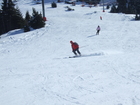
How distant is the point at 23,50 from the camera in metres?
17.7

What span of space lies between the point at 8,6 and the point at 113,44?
76.4 feet

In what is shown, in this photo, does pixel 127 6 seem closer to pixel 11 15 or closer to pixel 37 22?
pixel 37 22

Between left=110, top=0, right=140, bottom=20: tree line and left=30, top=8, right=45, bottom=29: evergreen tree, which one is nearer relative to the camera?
left=30, top=8, right=45, bottom=29: evergreen tree

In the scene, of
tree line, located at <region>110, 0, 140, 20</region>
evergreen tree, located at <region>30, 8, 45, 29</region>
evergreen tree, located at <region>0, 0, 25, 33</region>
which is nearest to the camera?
evergreen tree, located at <region>30, 8, 45, 29</region>

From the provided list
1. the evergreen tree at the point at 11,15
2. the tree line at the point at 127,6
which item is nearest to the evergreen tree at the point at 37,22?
the evergreen tree at the point at 11,15

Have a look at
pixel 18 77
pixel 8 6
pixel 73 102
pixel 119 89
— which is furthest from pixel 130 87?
pixel 8 6

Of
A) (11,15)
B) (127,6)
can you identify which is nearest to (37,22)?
(11,15)

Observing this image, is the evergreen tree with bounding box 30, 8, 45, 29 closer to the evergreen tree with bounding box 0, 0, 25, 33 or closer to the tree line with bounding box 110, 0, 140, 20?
the evergreen tree with bounding box 0, 0, 25, 33

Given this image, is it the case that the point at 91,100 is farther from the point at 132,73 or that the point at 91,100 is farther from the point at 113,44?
the point at 113,44

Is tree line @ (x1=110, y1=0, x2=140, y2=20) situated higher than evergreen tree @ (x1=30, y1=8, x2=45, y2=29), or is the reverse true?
tree line @ (x1=110, y1=0, x2=140, y2=20)

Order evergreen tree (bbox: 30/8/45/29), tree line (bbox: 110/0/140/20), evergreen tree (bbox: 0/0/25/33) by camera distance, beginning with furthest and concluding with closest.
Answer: tree line (bbox: 110/0/140/20) < evergreen tree (bbox: 0/0/25/33) < evergreen tree (bbox: 30/8/45/29)

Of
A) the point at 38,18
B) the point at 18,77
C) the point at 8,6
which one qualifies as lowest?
the point at 18,77

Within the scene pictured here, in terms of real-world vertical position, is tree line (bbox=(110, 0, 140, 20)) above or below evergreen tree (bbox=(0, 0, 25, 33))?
above

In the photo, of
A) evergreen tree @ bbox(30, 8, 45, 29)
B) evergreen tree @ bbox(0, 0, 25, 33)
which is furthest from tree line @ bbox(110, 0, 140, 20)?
evergreen tree @ bbox(0, 0, 25, 33)
